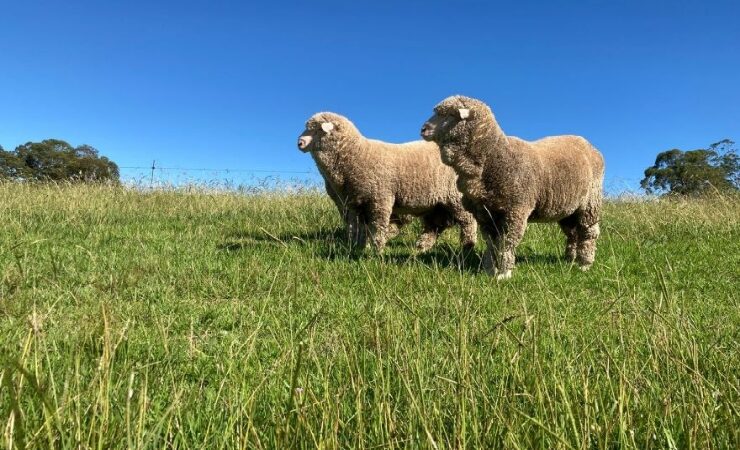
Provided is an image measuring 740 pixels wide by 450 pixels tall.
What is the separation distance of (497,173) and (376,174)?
5.98ft

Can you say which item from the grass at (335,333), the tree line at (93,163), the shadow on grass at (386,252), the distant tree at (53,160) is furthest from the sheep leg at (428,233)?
the distant tree at (53,160)

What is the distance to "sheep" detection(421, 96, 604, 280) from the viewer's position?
4.98m

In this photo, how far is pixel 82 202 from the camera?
9.74 meters

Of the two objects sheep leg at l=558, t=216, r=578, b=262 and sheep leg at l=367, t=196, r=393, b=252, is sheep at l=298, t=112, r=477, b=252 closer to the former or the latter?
sheep leg at l=367, t=196, r=393, b=252

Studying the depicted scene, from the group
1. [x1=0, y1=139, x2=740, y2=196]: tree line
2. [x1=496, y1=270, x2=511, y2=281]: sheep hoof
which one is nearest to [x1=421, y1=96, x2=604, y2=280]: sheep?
[x1=496, y1=270, x2=511, y2=281]: sheep hoof

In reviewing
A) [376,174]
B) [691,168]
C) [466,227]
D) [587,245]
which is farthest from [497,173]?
[691,168]

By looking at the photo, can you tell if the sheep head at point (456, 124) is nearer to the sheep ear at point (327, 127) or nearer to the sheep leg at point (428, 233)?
the sheep ear at point (327, 127)

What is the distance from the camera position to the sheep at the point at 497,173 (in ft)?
16.4

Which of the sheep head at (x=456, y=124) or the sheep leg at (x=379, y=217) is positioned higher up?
the sheep head at (x=456, y=124)

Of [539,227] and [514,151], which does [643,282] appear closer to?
[514,151]

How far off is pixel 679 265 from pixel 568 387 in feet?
15.6

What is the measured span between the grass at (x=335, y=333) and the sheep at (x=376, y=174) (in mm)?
615

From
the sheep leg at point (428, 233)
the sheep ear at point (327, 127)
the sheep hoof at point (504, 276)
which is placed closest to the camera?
the sheep hoof at point (504, 276)

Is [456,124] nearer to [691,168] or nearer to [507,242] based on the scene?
[507,242]
